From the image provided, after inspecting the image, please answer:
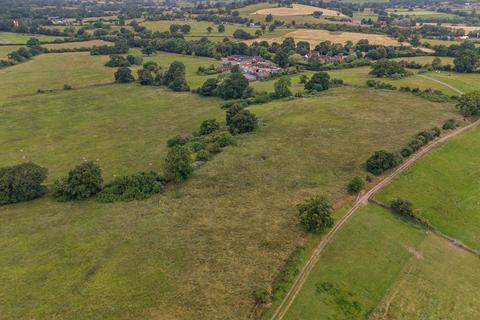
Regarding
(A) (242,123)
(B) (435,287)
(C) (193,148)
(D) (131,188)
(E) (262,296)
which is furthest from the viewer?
(A) (242,123)

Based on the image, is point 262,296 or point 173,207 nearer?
point 262,296

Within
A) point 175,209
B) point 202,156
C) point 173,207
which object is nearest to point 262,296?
point 175,209

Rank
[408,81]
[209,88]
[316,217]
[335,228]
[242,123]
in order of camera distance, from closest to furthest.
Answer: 1. [316,217]
2. [335,228]
3. [242,123]
4. [209,88]
5. [408,81]

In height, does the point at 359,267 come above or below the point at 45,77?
below

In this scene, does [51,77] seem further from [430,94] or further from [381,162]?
[430,94]

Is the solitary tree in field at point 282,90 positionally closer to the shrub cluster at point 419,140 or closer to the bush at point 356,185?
the shrub cluster at point 419,140

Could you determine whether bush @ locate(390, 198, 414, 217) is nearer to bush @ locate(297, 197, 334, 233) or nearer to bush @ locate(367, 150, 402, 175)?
bush @ locate(367, 150, 402, 175)

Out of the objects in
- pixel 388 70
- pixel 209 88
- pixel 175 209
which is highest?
pixel 388 70

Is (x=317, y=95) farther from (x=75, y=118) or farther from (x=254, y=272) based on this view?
(x=254, y=272)
